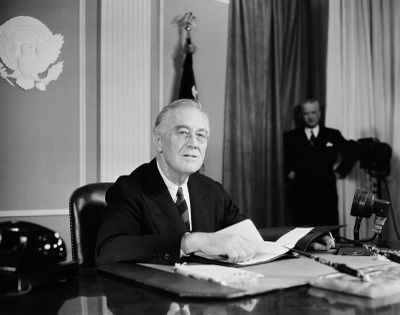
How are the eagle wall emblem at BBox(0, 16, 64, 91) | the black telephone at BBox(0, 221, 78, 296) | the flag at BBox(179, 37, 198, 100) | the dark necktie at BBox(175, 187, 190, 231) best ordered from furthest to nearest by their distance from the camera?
the flag at BBox(179, 37, 198, 100) → the eagle wall emblem at BBox(0, 16, 64, 91) → the dark necktie at BBox(175, 187, 190, 231) → the black telephone at BBox(0, 221, 78, 296)

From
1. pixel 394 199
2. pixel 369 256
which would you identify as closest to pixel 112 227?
pixel 369 256

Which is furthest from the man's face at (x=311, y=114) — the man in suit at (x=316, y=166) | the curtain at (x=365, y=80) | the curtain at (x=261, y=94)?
the curtain at (x=261, y=94)

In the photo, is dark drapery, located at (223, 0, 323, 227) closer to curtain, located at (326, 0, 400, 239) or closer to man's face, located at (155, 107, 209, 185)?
curtain, located at (326, 0, 400, 239)

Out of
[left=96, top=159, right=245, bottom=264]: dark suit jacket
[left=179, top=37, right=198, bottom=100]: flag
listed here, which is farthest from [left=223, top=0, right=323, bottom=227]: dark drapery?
[left=96, top=159, right=245, bottom=264]: dark suit jacket

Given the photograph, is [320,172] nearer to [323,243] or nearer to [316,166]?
[316,166]

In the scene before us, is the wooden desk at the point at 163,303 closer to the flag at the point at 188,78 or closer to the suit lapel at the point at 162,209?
the suit lapel at the point at 162,209

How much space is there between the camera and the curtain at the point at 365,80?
5.04 metres

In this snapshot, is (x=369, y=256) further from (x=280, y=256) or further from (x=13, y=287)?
(x=13, y=287)

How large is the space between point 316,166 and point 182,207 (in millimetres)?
3275

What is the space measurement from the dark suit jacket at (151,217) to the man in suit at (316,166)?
2.92 metres

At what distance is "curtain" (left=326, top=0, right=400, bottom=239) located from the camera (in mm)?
5035

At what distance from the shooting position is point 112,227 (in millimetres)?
1783

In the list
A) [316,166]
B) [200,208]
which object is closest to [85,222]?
[200,208]

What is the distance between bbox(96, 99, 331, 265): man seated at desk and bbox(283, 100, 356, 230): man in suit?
2.94 m
